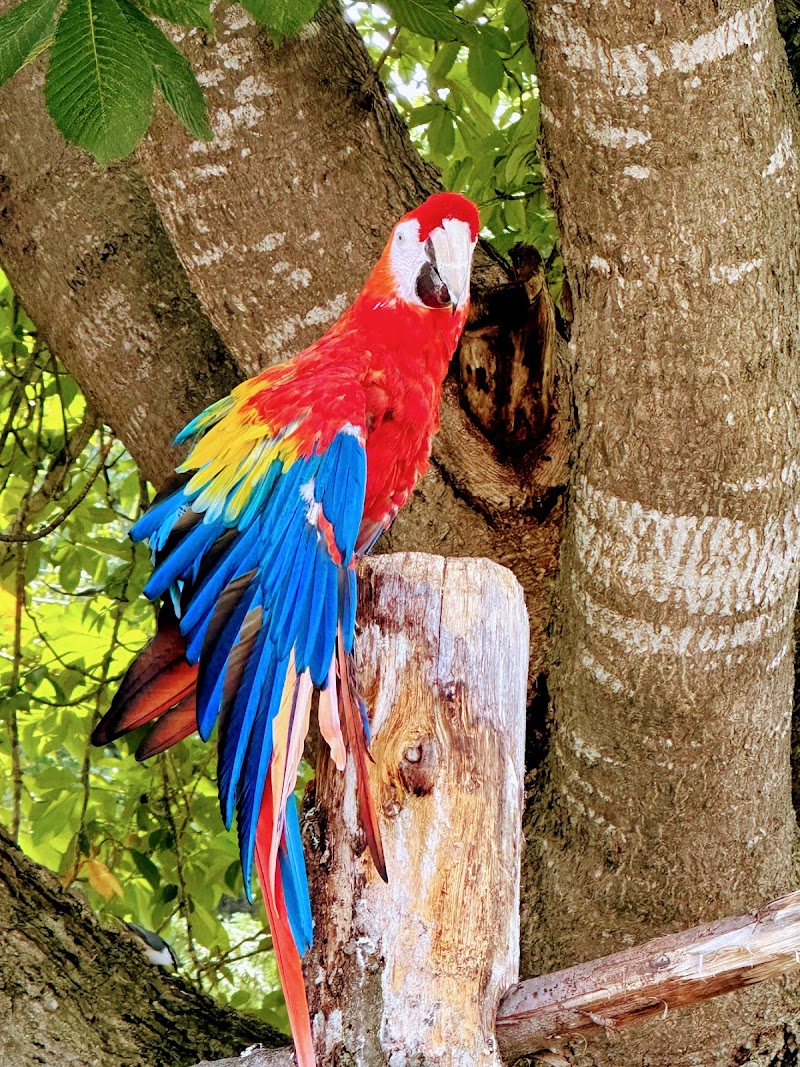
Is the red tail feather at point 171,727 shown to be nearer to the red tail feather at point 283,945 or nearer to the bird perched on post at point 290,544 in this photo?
the bird perched on post at point 290,544

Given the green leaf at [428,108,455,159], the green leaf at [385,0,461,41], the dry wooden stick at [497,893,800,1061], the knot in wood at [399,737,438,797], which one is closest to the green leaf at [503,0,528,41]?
the green leaf at [428,108,455,159]

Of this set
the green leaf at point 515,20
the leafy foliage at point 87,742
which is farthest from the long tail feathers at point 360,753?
the green leaf at point 515,20

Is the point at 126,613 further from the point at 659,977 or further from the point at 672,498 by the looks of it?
the point at 659,977

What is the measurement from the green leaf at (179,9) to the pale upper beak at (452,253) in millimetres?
556

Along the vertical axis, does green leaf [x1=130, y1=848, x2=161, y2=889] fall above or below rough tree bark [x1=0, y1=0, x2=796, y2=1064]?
below

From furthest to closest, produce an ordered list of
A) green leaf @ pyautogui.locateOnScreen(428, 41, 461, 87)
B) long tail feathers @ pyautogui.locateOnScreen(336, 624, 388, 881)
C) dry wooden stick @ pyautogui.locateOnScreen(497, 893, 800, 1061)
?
1. green leaf @ pyautogui.locateOnScreen(428, 41, 461, 87)
2. long tail feathers @ pyautogui.locateOnScreen(336, 624, 388, 881)
3. dry wooden stick @ pyautogui.locateOnScreen(497, 893, 800, 1061)

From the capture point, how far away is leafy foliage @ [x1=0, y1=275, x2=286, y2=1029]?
2.42 metres

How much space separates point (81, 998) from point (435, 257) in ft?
3.72

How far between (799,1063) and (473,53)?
72.2 inches

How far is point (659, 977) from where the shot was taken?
45.8 inches

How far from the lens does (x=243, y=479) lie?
1456mm

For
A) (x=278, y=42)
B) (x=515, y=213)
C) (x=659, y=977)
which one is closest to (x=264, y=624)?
(x=659, y=977)

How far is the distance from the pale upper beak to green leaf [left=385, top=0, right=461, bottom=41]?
245mm

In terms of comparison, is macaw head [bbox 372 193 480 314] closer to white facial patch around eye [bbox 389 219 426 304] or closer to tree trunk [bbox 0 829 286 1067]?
white facial patch around eye [bbox 389 219 426 304]
